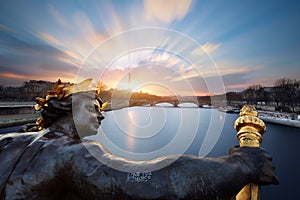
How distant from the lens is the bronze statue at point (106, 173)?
764mm

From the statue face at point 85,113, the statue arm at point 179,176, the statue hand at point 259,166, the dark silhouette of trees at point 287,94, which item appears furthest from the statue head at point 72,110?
the dark silhouette of trees at point 287,94

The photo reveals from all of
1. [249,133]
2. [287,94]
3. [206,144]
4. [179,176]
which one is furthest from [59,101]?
[287,94]

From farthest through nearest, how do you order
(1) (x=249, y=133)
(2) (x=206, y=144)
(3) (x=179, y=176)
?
(2) (x=206, y=144), (1) (x=249, y=133), (3) (x=179, y=176)

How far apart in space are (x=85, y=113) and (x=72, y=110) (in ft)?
0.34

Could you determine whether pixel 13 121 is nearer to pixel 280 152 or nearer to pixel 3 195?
pixel 3 195

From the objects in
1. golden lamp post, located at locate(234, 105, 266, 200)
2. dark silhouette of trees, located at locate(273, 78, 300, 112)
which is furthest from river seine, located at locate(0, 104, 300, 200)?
dark silhouette of trees, located at locate(273, 78, 300, 112)

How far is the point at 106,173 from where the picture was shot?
0.83 meters

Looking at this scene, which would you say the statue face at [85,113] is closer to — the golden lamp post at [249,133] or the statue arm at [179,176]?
the statue arm at [179,176]

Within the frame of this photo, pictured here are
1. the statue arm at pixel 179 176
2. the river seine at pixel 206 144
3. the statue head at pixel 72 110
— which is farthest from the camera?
the river seine at pixel 206 144

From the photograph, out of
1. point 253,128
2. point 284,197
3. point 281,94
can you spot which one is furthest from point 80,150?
point 281,94

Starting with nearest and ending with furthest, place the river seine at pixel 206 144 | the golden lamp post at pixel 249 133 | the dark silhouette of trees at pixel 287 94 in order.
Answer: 1. the golden lamp post at pixel 249 133
2. the river seine at pixel 206 144
3. the dark silhouette of trees at pixel 287 94

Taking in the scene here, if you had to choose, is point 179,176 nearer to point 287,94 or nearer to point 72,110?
point 72,110

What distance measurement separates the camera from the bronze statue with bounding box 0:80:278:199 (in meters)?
0.76

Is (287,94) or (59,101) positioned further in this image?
(287,94)
